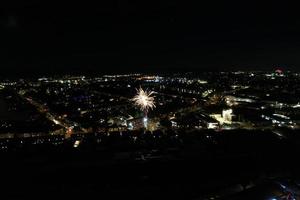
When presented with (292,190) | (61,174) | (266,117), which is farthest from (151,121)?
(292,190)

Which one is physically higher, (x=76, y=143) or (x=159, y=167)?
(x=76, y=143)

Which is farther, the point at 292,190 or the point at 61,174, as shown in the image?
the point at 61,174

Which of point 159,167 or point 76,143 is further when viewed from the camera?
point 76,143

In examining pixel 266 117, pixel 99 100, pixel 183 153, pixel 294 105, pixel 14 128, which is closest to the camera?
pixel 183 153

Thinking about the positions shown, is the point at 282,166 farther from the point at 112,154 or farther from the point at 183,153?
the point at 112,154

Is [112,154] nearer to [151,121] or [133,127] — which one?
[133,127]

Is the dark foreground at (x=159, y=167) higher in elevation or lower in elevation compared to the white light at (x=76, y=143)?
lower

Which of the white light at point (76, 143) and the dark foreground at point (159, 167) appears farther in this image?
the white light at point (76, 143)

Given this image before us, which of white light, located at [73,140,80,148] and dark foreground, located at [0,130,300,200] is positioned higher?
white light, located at [73,140,80,148]

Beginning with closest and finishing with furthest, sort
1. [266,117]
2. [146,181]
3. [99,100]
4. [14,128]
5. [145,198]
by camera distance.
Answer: [145,198]
[146,181]
[14,128]
[266,117]
[99,100]

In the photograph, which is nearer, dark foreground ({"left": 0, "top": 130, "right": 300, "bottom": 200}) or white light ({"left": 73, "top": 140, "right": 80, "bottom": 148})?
dark foreground ({"left": 0, "top": 130, "right": 300, "bottom": 200})
